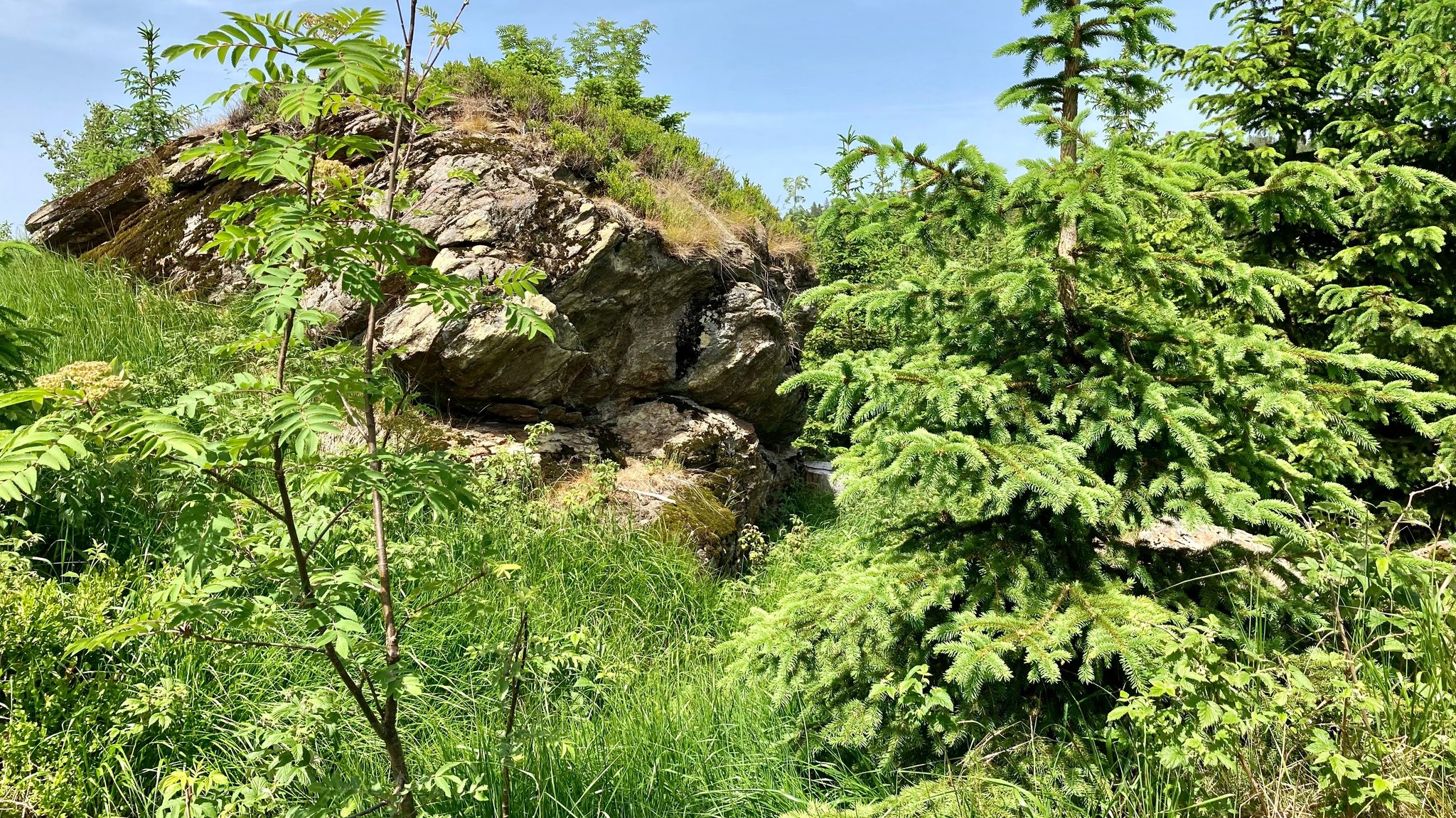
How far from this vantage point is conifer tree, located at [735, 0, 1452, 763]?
2922 millimetres

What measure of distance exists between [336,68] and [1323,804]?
3.39 m

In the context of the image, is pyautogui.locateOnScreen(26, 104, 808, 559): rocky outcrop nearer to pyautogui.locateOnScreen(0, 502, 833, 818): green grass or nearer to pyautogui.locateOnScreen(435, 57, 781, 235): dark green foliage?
pyautogui.locateOnScreen(435, 57, 781, 235): dark green foliage

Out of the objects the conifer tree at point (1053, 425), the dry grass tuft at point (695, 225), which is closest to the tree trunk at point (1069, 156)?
the conifer tree at point (1053, 425)

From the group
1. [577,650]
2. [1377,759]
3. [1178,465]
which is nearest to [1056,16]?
[1178,465]

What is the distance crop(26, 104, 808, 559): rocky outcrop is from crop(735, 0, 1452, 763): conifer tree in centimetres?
369

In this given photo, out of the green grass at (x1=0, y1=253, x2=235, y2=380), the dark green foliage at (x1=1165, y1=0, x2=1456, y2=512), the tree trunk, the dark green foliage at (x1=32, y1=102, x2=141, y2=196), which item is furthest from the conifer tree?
the dark green foliage at (x1=32, y1=102, x2=141, y2=196)

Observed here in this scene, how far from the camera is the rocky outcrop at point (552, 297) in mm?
6695

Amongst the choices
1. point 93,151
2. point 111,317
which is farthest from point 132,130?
point 111,317

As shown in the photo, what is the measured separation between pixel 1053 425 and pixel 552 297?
4.95 metres

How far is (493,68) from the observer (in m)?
8.59

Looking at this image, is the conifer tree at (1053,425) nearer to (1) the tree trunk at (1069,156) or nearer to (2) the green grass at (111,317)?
(1) the tree trunk at (1069,156)

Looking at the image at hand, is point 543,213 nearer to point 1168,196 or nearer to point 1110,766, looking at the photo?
point 1168,196

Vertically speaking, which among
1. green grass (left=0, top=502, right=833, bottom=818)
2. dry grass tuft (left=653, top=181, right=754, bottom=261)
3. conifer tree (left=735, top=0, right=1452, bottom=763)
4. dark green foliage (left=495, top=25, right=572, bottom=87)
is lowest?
green grass (left=0, top=502, right=833, bottom=818)

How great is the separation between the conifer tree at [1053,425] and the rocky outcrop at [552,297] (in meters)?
3.69
